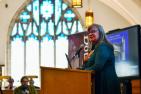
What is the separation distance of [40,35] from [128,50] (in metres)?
13.1

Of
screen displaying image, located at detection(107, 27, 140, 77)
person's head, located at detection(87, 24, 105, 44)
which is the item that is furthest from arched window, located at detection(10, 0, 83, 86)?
person's head, located at detection(87, 24, 105, 44)

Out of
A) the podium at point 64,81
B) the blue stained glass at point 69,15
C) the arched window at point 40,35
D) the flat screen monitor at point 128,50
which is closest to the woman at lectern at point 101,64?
the podium at point 64,81

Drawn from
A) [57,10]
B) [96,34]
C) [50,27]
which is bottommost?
[96,34]

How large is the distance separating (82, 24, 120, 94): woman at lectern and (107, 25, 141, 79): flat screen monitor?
4.17ft

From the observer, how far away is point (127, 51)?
23.8 ft

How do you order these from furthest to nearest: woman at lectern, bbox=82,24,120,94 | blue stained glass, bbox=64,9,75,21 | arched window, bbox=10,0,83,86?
1. blue stained glass, bbox=64,9,75,21
2. arched window, bbox=10,0,83,86
3. woman at lectern, bbox=82,24,120,94

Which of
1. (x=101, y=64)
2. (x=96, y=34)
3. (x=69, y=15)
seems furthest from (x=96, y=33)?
(x=69, y=15)

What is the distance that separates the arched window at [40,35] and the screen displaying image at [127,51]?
12457 millimetres

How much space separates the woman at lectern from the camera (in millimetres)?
5629

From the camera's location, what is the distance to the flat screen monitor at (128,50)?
7.02m

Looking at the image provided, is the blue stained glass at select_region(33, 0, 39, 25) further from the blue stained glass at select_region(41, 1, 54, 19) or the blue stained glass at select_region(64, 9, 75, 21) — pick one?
the blue stained glass at select_region(64, 9, 75, 21)

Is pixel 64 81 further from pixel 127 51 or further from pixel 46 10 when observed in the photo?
pixel 46 10

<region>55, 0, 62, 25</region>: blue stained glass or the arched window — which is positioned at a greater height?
<region>55, 0, 62, 25</region>: blue stained glass

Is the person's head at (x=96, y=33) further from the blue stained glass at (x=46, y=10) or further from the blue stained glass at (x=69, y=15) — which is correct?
the blue stained glass at (x=46, y=10)
